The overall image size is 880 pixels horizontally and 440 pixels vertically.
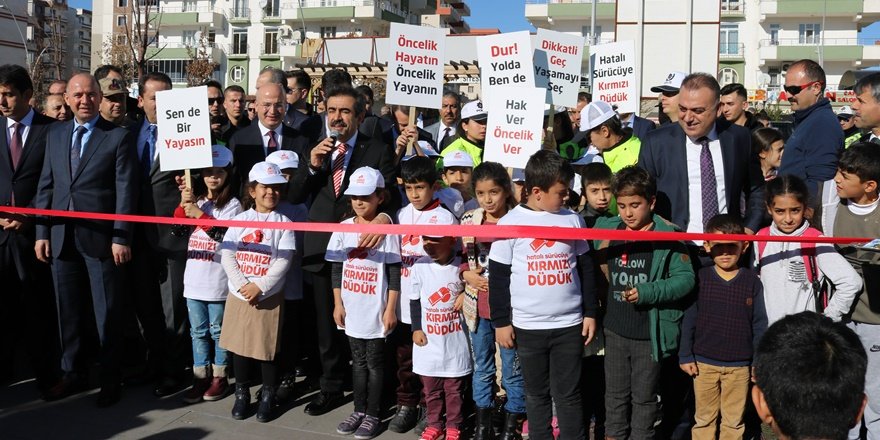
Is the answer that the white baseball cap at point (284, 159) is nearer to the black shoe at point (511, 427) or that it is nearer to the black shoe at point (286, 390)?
the black shoe at point (286, 390)

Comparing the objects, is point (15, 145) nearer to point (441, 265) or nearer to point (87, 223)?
point (87, 223)

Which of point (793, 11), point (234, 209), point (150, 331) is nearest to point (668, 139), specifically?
point (234, 209)

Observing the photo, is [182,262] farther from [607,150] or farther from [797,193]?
[797,193]

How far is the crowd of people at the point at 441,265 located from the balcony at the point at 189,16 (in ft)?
205

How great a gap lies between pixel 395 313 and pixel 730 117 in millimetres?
3803

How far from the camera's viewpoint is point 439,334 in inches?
203

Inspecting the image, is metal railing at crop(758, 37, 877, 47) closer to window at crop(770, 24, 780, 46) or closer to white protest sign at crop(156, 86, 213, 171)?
window at crop(770, 24, 780, 46)

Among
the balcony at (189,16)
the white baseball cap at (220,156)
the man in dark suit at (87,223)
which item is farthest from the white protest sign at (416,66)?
the balcony at (189,16)

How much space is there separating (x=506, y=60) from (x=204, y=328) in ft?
10.5

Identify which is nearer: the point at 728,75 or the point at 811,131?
the point at 811,131

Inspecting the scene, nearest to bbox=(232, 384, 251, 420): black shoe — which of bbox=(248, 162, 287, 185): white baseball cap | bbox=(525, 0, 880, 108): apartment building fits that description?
bbox=(248, 162, 287, 185): white baseball cap

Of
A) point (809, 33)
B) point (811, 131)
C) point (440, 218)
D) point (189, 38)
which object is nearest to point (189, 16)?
point (189, 38)

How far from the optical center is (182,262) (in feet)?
20.4

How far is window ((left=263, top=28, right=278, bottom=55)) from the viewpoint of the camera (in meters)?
64.1
